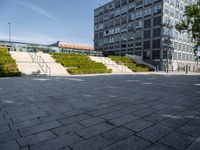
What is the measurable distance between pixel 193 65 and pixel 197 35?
39987 millimetres

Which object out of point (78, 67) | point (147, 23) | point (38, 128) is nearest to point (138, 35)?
point (147, 23)

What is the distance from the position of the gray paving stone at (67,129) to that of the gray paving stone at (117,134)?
0.78 meters

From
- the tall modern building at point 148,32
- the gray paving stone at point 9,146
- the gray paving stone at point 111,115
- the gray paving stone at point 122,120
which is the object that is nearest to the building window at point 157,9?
the tall modern building at point 148,32

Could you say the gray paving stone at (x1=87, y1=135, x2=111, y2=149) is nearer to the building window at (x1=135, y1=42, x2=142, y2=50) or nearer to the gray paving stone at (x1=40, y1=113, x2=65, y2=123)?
the gray paving stone at (x1=40, y1=113, x2=65, y2=123)

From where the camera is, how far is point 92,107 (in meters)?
6.14

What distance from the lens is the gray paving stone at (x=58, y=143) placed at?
319cm

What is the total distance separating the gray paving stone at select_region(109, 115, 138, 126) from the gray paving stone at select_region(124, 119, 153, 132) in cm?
17

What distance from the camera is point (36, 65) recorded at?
2388cm

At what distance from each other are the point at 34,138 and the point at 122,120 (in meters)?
2.44

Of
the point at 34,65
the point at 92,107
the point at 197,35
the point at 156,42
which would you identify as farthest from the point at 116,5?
the point at 92,107

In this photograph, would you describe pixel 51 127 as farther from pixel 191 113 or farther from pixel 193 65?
pixel 193 65

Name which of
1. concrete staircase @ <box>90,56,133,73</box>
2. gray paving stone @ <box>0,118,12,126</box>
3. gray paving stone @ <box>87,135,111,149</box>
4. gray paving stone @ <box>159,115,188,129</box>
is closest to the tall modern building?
concrete staircase @ <box>90,56,133,73</box>

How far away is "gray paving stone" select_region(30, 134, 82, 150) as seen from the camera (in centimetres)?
319

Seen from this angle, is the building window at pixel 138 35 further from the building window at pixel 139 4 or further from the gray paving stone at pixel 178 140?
the gray paving stone at pixel 178 140
